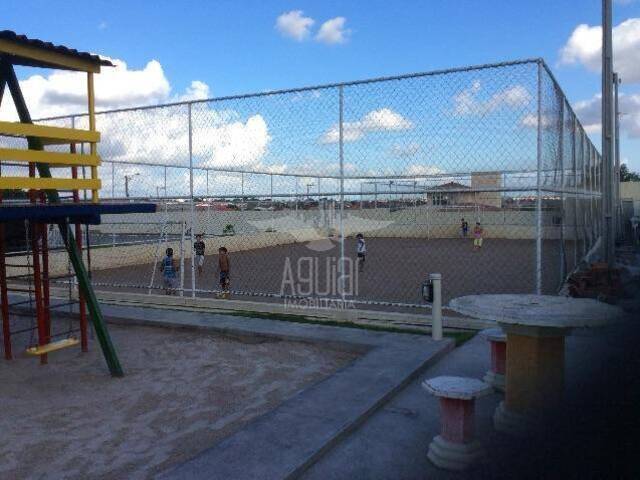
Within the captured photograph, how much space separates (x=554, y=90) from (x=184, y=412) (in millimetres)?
7288

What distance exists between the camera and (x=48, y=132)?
6.19 meters

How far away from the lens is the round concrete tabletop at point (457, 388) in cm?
376

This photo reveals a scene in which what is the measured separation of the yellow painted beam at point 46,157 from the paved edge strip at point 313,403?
3.05m

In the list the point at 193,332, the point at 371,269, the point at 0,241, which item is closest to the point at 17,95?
the point at 0,241

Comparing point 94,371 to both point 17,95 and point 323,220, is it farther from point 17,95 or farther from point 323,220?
point 323,220

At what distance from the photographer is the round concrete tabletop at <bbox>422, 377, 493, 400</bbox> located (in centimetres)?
376

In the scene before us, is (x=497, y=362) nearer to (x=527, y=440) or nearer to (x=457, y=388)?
(x=457, y=388)

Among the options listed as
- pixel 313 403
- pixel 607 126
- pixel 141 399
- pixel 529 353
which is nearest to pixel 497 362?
pixel 529 353

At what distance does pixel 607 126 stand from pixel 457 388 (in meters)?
8.92

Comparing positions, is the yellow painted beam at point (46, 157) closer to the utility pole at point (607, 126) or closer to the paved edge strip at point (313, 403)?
the paved edge strip at point (313, 403)

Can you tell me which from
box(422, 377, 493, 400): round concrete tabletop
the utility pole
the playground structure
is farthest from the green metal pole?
the utility pole

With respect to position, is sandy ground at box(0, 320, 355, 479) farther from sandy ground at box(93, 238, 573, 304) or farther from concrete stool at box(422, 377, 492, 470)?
sandy ground at box(93, 238, 573, 304)

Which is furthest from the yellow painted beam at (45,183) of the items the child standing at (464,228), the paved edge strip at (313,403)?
the child standing at (464,228)

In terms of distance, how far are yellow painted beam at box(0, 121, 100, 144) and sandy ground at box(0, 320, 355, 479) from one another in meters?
2.79
